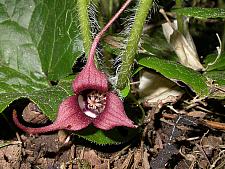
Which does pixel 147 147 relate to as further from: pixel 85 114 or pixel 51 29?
pixel 51 29

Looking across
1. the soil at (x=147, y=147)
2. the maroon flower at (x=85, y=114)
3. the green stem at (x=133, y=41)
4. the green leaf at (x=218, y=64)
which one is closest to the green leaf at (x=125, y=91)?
the green stem at (x=133, y=41)

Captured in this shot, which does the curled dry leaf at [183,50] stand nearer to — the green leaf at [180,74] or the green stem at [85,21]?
the green leaf at [180,74]

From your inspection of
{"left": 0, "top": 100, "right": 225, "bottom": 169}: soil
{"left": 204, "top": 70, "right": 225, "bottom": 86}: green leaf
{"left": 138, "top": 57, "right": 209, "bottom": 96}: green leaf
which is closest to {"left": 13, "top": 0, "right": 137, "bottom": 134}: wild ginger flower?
{"left": 138, "top": 57, "right": 209, "bottom": 96}: green leaf

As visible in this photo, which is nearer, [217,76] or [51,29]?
[217,76]

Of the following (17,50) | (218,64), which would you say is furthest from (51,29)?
(218,64)

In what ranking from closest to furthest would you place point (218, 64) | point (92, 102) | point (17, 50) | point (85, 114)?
point (85, 114), point (92, 102), point (218, 64), point (17, 50)

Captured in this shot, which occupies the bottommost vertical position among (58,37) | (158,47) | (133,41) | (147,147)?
(147,147)

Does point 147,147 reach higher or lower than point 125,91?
lower

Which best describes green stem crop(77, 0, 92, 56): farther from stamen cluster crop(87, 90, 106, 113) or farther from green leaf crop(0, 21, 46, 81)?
green leaf crop(0, 21, 46, 81)
